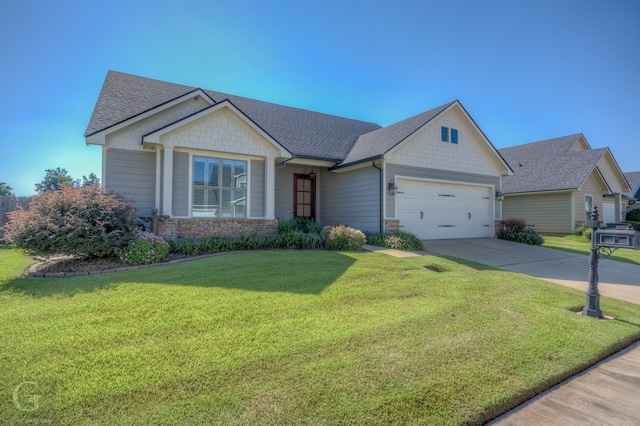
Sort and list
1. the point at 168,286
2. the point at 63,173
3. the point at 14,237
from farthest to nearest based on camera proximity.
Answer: the point at 63,173 < the point at 14,237 < the point at 168,286

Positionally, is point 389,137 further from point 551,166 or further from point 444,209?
point 551,166

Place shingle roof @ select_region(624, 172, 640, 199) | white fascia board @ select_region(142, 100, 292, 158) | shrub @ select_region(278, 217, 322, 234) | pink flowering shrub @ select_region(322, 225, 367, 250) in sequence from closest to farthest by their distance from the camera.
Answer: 1. white fascia board @ select_region(142, 100, 292, 158)
2. pink flowering shrub @ select_region(322, 225, 367, 250)
3. shrub @ select_region(278, 217, 322, 234)
4. shingle roof @ select_region(624, 172, 640, 199)

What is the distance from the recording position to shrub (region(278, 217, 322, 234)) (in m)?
10.5

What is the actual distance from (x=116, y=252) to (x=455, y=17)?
12504mm

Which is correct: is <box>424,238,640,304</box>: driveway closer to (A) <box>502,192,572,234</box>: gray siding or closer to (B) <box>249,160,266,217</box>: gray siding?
(B) <box>249,160,266,217</box>: gray siding

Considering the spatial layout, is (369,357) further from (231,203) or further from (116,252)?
(231,203)

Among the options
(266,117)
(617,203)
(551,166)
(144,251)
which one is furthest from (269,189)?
(617,203)

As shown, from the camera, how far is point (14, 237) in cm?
642

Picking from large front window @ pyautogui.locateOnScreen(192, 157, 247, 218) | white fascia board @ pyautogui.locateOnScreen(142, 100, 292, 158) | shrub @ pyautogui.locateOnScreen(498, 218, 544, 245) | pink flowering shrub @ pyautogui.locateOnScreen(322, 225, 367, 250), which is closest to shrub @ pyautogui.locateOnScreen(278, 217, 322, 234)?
large front window @ pyautogui.locateOnScreen(192, 157, 247, 218)

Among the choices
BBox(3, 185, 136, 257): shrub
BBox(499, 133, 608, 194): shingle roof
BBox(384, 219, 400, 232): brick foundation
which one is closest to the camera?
BBox(3, 185, 136, 257): shrub

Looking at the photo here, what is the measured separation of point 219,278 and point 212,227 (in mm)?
4473

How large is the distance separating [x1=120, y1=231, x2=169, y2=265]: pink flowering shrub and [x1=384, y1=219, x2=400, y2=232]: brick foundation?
7.24 metres

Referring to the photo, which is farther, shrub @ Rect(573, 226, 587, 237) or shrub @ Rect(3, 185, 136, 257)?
shrub @ Rect(573, 226, 587, 237)

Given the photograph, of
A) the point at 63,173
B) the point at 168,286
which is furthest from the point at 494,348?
the point at 63,173
